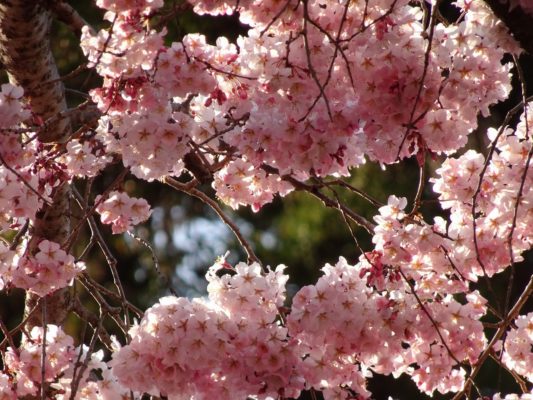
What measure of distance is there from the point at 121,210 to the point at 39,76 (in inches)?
19.1

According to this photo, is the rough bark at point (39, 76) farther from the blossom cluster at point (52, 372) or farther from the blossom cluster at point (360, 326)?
the blossom cluster at point (360, 326)

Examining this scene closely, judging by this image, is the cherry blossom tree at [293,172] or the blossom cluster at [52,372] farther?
the blossom cluster at [52,372]

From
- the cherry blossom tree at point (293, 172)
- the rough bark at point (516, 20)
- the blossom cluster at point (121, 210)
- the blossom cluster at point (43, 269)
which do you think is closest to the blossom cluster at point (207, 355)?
the cherry blossom tree at point (293, 172)

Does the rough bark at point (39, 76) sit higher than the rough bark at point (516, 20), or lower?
higher

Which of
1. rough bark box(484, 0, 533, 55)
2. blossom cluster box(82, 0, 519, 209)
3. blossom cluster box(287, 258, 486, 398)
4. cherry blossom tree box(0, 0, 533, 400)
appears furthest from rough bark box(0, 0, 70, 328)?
rough bark box(484, 0, 533, 55)

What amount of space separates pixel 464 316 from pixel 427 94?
0.58m

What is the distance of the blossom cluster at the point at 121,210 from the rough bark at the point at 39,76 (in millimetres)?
105

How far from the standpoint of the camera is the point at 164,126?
2396 millimetres

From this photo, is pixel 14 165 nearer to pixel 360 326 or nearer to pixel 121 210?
pixel 121 210

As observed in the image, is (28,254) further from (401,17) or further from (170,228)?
(170,228)

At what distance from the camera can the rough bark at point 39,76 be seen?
277 centimetres

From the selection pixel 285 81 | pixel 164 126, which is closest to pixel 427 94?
pixel 285 81

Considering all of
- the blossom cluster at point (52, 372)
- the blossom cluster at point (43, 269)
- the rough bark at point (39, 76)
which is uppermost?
the rough bark at point (39, 76)

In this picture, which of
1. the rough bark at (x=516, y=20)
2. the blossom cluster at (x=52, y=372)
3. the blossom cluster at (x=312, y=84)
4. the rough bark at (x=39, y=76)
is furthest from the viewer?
the rough bark at (x=39, y=76)
